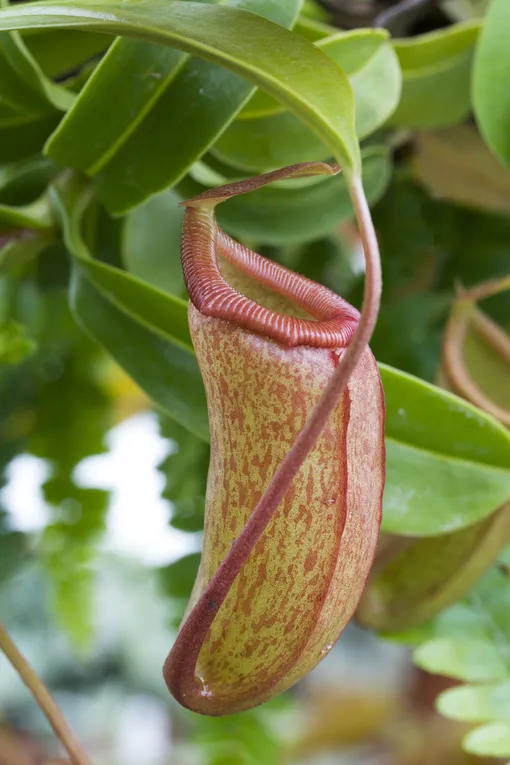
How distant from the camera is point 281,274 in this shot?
44 cm

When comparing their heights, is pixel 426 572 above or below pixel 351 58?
below

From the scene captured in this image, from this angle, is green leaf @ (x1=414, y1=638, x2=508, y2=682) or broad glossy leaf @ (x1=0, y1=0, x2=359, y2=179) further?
green leaf @ (x1=414, y1=638, x2=508, y2=682)

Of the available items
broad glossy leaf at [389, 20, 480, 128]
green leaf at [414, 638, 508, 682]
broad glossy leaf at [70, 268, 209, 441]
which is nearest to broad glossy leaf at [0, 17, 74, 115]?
broad glossy leaf at [70, 268, 209, 441]

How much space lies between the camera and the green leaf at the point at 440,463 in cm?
48

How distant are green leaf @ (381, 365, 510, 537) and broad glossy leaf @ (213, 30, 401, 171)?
0.65 feet

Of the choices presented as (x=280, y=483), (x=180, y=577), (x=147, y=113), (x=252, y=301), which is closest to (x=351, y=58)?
(x=147, y=113)

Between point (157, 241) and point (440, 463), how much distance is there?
421 mm

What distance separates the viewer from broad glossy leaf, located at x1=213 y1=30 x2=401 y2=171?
1.77 ft

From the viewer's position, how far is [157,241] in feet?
2.55

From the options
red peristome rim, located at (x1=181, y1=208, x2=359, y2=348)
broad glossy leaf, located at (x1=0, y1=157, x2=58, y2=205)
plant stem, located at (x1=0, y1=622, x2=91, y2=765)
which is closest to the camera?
red peristome rim, located at (x1=181, y1=208, x2=359, y2=348)

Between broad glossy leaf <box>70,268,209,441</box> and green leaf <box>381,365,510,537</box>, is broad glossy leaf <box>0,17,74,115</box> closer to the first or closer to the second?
broad glossy leaf <box>70,268,209,441</box>

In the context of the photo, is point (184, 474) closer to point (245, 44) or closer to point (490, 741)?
point (490, 741)

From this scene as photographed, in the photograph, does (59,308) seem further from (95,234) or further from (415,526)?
(415,526)

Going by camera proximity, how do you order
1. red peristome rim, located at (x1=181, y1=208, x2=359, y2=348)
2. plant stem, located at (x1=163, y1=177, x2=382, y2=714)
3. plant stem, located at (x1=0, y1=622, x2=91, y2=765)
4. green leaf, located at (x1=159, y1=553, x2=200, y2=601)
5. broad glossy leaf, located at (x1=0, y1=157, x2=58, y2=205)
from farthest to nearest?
1. green leaf, located at (x1=159, y1=553, x2=200, y2=601)
2. broad glossy leaf, located at (x1=0, y1=157, x2=58, y2=205)
3. plant stem, located at (x1=0, y1=622, x2=91, y2=765)
4. red peristome rim, located at (x1=181, y1=208, x2=359, y2=348)
5. plant stem, located at (x1=163, y1=177, x2=382, y2=714)
